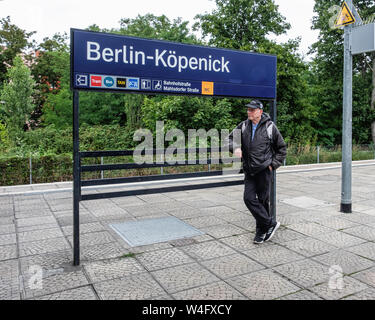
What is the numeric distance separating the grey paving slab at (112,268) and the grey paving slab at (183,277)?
0.91 feet

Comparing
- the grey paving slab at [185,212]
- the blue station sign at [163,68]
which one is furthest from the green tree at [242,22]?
the blue station sign at [163,68]

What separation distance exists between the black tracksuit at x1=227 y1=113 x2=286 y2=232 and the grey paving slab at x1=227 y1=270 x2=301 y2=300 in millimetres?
1078

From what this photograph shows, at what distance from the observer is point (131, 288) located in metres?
3.47

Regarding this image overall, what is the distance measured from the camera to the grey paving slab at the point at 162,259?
4.06m

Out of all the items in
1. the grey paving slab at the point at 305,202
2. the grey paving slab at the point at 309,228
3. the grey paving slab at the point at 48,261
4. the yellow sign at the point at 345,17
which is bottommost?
the grey paving slab at the point at 48,261

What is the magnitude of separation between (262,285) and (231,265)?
59 centimetres

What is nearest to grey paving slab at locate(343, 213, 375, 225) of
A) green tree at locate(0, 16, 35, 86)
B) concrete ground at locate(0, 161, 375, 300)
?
concrete ground at locate(0, 161, 375, 300)

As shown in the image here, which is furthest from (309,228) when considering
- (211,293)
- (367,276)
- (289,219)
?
(211,293)

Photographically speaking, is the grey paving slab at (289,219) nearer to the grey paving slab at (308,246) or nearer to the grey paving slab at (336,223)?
the grey paving slab at (336,223)

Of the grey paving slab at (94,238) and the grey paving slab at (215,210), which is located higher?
the grey paving slab at (215,210)

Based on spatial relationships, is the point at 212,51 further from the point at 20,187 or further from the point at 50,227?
the point at 20,187

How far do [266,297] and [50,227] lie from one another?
12.6 feet

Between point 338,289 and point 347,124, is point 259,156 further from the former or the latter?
point 347,124

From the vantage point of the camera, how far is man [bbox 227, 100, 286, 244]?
15.4 ft
